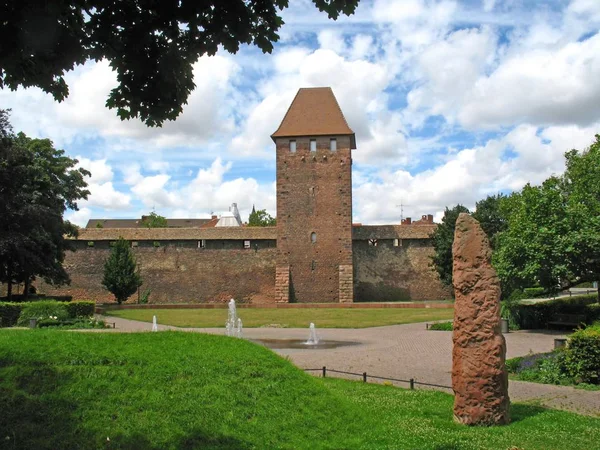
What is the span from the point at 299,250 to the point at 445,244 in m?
9.92

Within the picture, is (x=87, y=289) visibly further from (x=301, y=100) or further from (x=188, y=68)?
(x=188, y=68)

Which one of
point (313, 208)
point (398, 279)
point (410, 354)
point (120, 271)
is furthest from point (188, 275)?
point (410, 354)

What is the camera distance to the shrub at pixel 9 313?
23211 millimetres

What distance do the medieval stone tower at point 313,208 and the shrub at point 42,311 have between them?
60.2ft

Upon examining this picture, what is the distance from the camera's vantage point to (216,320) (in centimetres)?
2747

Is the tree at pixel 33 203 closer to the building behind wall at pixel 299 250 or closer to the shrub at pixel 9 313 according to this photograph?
the shrub at pixel 9 313

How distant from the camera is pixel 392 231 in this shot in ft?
141

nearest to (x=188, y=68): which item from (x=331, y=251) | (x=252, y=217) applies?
(x=331, y=251)

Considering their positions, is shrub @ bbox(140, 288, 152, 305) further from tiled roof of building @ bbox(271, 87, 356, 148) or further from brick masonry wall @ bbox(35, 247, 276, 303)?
tiled roof of building @ bbox(271, 87, 356, 148)

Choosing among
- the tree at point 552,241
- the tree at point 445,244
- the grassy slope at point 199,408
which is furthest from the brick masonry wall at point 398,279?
the grassy slope at point 199,408

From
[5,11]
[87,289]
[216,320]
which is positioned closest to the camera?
[5,11]

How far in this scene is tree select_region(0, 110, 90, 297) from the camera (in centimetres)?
2653

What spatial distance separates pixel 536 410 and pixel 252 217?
7901 centimetres

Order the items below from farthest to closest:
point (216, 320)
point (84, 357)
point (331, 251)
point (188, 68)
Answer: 1. point (331, 251)
2. point (216, 320)
3. point (84, 357)
4. point (188, 68)
